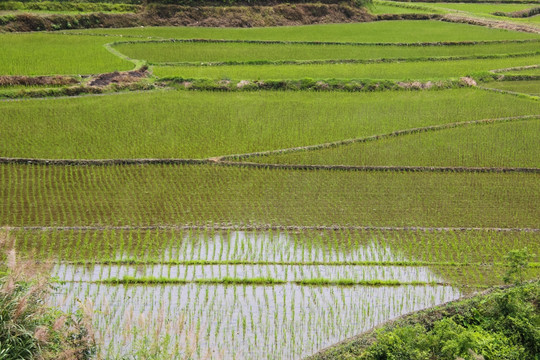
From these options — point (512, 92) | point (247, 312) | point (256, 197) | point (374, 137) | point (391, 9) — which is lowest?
point (247, 312)

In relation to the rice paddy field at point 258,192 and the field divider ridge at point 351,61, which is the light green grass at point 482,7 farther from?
the rice paddy field at point 258,192

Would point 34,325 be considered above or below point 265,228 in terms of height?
above

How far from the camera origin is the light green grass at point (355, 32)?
23922mm

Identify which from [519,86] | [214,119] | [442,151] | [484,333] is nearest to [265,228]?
[484,333]

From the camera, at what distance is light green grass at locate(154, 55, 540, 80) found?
19094 mm

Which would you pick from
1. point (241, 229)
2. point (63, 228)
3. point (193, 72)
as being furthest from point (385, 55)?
point (63, 228)

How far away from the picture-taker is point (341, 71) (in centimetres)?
2020

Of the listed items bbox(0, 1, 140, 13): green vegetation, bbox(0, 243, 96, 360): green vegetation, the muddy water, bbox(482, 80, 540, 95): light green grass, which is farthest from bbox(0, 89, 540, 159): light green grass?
bbox(0, 1, 140, 13): green vegetation

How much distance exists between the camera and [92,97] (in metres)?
16.7

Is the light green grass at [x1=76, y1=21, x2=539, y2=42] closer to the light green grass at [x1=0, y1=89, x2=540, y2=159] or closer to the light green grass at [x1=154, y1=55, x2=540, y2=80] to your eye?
the light green grass at [x1=154, y1=55, x2=540, y2=80]

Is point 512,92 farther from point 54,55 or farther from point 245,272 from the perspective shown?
point 54,55

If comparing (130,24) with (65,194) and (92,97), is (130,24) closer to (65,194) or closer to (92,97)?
(92,97)

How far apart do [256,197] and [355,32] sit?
16.2 m

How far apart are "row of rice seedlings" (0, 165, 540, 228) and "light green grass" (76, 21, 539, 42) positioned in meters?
12.2
